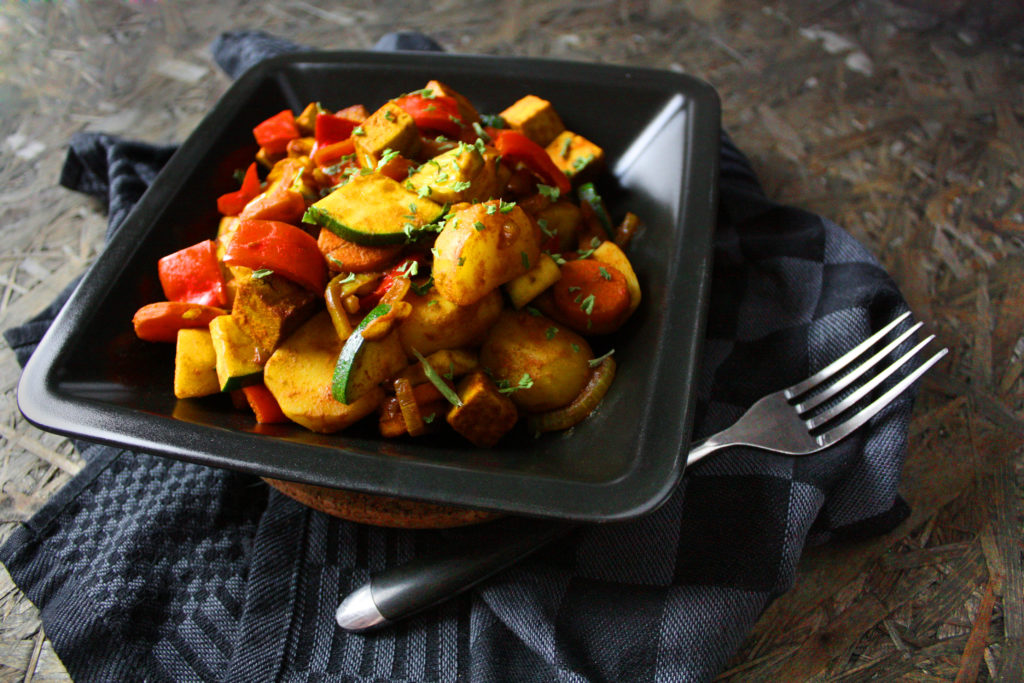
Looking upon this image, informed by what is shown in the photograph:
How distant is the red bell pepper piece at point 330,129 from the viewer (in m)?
1.72

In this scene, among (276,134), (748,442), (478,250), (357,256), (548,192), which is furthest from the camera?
(276,134)

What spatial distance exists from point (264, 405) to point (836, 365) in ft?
3.90

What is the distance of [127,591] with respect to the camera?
147cm

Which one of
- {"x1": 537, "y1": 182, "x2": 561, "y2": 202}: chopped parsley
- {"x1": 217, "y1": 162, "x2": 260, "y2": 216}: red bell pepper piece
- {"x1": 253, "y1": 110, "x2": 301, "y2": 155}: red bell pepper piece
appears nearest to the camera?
{"x1": 537, "y1": 182, "x2": 561, "y2": 202}: chopped parsley

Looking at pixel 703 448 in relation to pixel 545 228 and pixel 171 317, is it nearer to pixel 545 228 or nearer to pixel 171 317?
pixel 545 228

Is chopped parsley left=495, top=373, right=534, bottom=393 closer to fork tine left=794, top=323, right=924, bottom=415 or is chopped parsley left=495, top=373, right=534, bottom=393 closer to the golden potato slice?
the golden potato slice

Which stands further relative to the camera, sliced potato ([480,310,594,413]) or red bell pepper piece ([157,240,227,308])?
red bell pepper piece ([157,240,227,308])

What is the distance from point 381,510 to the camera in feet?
4.75

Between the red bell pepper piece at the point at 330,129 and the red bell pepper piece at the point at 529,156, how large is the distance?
1.17 ft

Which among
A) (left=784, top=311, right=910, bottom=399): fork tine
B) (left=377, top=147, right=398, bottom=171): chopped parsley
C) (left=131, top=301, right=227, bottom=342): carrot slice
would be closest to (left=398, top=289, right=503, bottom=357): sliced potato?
(left=377, top=147, right=398, bottom=171): chopped parsley

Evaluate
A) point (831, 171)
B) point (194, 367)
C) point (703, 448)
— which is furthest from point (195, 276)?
point (831, 171)

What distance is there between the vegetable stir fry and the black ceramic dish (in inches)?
2.2

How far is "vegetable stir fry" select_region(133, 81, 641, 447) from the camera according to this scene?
132 cm

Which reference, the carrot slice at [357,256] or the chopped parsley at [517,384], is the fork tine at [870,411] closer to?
the chopped parsley at [517,384]
